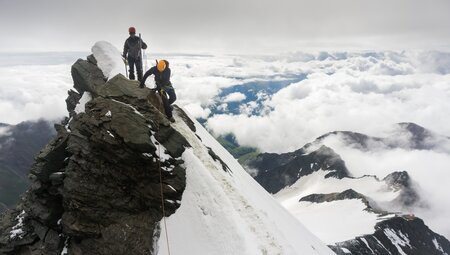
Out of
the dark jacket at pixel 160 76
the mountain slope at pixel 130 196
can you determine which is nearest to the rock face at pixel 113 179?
the mountain slope at pixel 130 196

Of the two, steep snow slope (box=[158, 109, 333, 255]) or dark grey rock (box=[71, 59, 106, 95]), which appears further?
dark grey rock (box=[71, 59, 106, 95])

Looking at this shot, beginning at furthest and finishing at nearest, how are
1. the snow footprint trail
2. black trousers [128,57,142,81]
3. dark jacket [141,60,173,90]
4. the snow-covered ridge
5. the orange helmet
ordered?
1. the snow-covered ridge
2. black trousers [128,57,142,81]
3. dark jacket [141,60,173,90]
4. the orange helmet
5. the snow footprint trail

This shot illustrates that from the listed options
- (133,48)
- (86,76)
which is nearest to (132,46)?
(133,48)

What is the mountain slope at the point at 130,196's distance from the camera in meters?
23.7

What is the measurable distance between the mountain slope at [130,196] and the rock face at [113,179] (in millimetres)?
68

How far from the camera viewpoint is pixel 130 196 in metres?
24.5

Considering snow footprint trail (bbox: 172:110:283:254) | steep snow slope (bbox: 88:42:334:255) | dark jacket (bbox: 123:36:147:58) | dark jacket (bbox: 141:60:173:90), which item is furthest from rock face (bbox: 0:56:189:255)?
dark jacket (bbox: 123:36:147:58)

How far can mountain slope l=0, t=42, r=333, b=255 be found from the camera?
23.7 m

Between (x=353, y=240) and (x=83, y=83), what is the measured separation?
6550 inches

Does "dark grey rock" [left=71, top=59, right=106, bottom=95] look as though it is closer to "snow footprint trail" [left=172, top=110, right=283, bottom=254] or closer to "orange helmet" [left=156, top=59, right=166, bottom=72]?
"snow footprint trail" [left=172, top=110, right=283, bottom=254]

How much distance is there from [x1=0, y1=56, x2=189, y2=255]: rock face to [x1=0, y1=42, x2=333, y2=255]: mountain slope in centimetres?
7

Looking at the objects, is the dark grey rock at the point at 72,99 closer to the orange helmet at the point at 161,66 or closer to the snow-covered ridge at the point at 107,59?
the snow-covered ridge at the point at 107,59

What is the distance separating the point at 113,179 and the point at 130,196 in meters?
1.68

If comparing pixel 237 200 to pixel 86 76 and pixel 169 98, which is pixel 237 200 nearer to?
pixel 169 98
